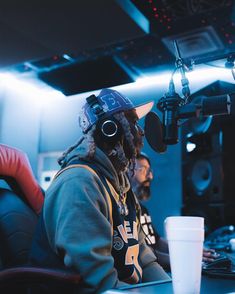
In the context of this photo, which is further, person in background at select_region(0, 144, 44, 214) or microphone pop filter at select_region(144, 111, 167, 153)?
person in background at select_region(0, 144, 44, 214)

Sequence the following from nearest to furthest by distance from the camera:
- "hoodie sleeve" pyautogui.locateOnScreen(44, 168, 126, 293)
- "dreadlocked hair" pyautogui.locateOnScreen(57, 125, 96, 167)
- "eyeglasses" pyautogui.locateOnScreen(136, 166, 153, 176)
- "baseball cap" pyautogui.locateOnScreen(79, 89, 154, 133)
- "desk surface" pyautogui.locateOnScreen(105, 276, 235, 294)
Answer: "desk surface" pyautogui.locateOnScreen(105, 276, 235, 294) → "hoodie sleeve" pyautogui.locateOnScreen(44, 168, 126, 293) → "dreadlocked hair" pyautogui.locateOnScreen(57, 125, 96, 167) → "baseball cap" pyautogui.locateOnScreen(79, 89, 154, 133) → "eyeglasses" pyautogui.locateOnScreen(136, 166, 153, 176)

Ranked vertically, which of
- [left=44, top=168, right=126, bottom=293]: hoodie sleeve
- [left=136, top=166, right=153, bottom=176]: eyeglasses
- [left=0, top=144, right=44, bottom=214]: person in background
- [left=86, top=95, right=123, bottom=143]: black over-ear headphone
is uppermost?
[left=86, top=95, right=123, bottom=143]: black over-ear headphone

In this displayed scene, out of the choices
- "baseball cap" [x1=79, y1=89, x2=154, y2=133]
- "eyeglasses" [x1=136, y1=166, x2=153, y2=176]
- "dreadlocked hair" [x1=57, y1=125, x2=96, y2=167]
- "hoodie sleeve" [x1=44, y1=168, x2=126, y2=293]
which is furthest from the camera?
"eyeglasses" [x1=136, y1=166, x2=153, y2=176]

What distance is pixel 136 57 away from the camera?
3572mm

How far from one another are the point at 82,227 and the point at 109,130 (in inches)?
19.1

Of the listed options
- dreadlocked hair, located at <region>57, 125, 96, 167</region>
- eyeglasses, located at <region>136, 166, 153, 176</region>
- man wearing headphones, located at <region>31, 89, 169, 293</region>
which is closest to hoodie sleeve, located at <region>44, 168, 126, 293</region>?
man wearing headphones, located at <region>31, 89, 169, 293</region>

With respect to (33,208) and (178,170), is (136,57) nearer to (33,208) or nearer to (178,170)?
(178,170)

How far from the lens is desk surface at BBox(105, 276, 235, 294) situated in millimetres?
921

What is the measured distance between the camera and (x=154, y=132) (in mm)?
1268

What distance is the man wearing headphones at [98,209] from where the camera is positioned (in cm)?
119

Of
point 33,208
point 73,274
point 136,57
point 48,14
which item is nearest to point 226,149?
point 136,57

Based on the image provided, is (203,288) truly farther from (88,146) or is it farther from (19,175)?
(19,175)

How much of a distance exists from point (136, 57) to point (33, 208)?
2132mm

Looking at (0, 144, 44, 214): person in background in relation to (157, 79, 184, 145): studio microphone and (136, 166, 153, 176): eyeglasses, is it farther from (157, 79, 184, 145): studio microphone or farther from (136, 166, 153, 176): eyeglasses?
(136, 166, 153, 176): eyeglasses
